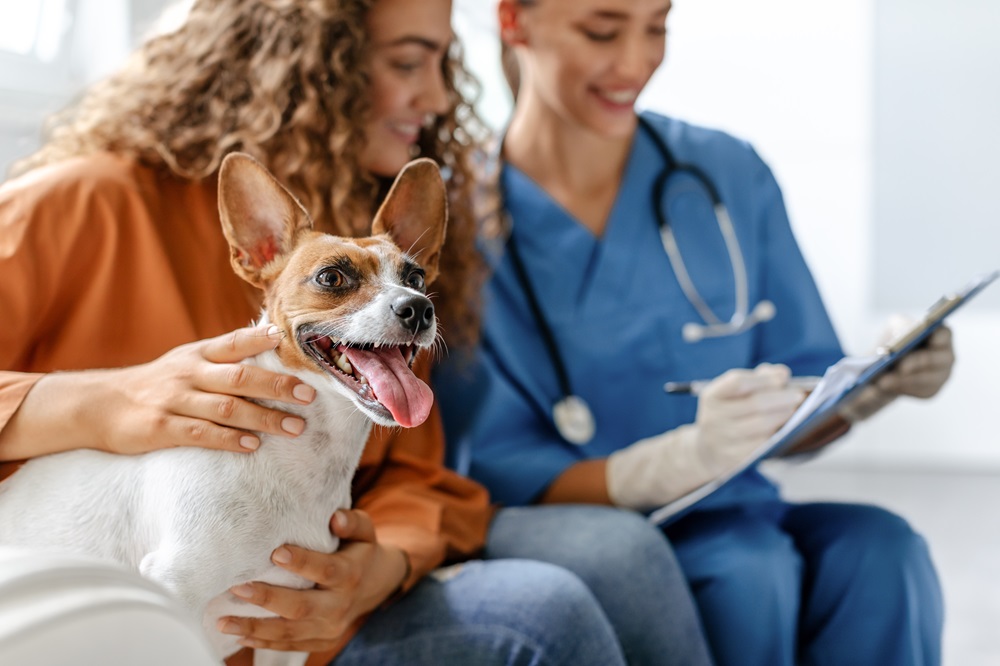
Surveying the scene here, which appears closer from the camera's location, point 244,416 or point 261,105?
point 244,416

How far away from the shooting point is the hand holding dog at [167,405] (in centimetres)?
54

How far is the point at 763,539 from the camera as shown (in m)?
1.05

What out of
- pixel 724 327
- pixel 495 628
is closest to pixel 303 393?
pixel 495 628

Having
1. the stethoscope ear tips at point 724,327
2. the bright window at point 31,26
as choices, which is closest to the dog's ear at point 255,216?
the bright window at point 31,26

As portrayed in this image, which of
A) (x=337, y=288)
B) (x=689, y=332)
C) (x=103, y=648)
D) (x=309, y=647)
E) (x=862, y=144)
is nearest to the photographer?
(x=103, y=648)

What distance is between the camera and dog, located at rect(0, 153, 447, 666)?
494mm

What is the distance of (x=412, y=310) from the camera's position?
1.57 feet

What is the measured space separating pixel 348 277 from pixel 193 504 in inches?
5.8

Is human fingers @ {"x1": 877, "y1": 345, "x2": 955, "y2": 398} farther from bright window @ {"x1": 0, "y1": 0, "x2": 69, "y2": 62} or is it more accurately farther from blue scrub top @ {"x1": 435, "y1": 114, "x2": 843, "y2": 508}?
bright window @ {"x1": 0, "y1": 0, "x2": 69, "y2": 62}

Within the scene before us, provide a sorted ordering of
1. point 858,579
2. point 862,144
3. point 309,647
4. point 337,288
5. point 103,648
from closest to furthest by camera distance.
→ point 103,648 → point 337,288 → point 309,647 → point 858,579 → point 862,144

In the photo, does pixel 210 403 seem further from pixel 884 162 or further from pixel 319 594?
pixel 884 162

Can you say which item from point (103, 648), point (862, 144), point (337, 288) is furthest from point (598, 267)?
point (862, 144)

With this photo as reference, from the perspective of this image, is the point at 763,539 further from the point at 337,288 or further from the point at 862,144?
the point at 862,144

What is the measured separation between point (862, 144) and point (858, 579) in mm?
2112
